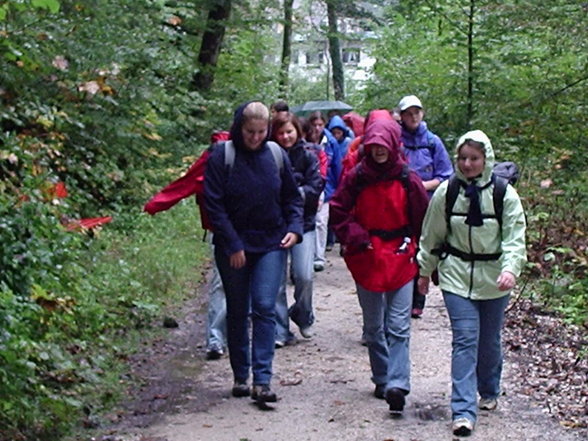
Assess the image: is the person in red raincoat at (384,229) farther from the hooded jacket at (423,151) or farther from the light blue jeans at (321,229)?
the light blue jeans at (321,229)

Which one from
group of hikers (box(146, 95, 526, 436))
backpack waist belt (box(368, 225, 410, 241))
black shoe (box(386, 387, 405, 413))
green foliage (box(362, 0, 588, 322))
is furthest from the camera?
green foliage (box(362, 0, 588, 322))

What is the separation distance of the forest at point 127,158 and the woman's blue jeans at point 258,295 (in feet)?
3.60

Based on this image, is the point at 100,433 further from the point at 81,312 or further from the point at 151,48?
the point at 151,48

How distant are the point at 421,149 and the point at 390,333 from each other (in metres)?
2.98

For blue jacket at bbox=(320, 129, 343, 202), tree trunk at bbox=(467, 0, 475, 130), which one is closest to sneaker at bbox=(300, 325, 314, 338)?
blue jacket at bbox=(320, 129, 343, 202)

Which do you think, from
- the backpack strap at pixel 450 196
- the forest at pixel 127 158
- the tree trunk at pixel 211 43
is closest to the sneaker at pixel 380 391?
the backpack strap at pixel 450 196

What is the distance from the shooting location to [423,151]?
9781 mm

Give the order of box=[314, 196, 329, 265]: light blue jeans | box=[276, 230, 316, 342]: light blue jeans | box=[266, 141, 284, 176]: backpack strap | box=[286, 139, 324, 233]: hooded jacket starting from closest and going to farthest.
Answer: box=[266, 141, 284, 176]: backpack strap → box=[286, 139, 324, 233]: hooded jacket → box=[276, 230, 316, 342]: light blue jeans → box=[314, 196, 329, 265]: light blue jeans

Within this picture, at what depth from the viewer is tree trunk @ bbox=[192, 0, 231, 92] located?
2216 cm

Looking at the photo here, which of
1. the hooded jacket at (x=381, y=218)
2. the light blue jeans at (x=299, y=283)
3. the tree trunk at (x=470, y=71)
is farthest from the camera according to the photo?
the tree trunk at (x=470, y=71)

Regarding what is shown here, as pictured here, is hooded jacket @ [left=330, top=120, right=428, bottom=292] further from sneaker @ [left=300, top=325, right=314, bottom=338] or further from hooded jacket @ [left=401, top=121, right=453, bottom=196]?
sneaker @ [left=300, top=325, right=314, bottom=338]

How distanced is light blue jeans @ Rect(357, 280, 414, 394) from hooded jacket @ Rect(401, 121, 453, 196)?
247 centimetres

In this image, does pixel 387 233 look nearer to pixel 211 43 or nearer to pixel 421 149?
pixel 421 149

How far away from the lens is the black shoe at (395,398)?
700 centimetres
